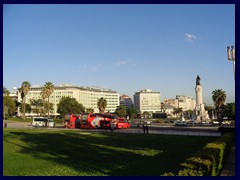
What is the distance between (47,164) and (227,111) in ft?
219

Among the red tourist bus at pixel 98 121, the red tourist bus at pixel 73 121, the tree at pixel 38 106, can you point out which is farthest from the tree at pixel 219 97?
the tree at pixel 38 106

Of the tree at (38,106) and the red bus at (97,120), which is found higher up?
the tree at (38,106)

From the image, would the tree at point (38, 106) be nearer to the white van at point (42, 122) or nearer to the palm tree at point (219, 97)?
the white van at point (42, 122)

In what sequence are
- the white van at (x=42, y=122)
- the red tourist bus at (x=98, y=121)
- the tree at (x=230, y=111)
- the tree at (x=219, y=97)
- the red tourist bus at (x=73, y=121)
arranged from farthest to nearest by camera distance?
the tree at (x=219, y=97) → the tree at (x=230, y=111) → the white van at (x=42, y=122) → the red tourist bus at (x=73, y=121) → the red tourist bus at (x=98, y=121)

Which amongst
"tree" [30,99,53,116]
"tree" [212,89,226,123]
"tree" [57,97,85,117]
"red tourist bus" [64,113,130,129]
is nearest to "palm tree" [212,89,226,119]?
"tree" [212,89,226,123]

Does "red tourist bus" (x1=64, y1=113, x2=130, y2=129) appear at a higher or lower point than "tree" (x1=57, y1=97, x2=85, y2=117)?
lower

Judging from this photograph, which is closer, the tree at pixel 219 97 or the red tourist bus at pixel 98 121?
the red tourist bus at pixel 98 121

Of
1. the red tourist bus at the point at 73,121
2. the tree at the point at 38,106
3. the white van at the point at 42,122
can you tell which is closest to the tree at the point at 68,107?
the tree at the point at 38,106

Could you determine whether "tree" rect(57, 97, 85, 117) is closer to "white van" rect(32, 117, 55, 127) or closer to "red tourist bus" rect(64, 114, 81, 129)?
"white van" rect(32, 117, 55, 127)

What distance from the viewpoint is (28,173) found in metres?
15.4

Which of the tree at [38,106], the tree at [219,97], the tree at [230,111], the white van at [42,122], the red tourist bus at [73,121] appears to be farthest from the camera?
the tree at [38,106]

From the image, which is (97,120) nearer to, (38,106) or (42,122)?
(42,122)
